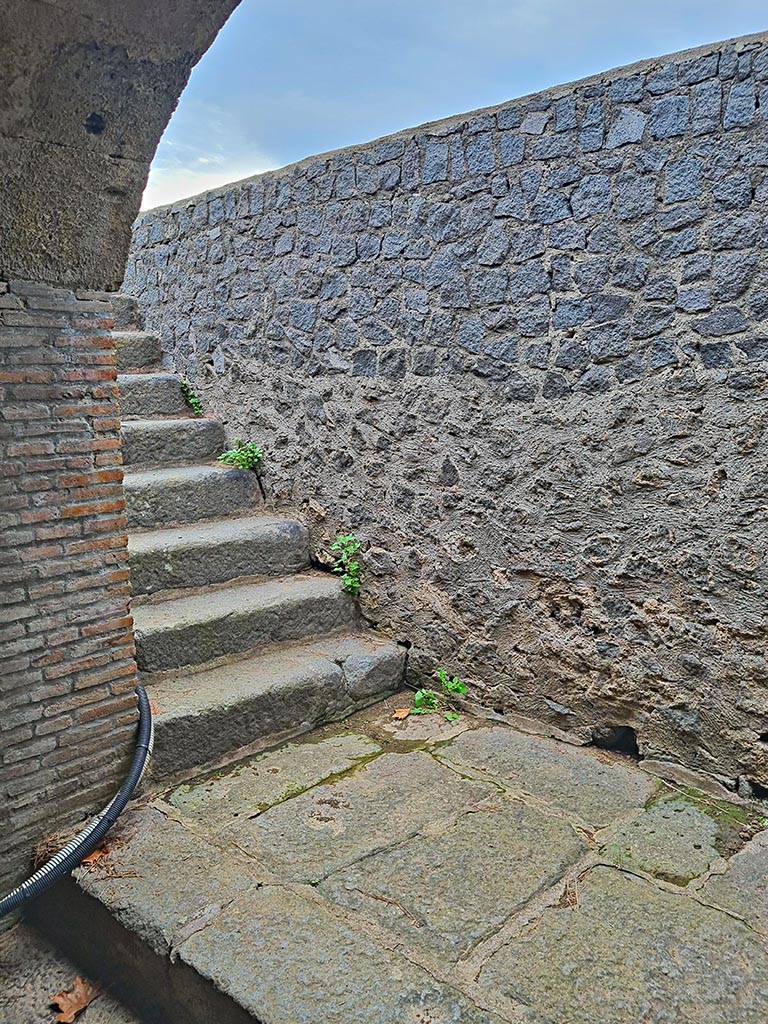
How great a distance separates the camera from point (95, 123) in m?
2.60

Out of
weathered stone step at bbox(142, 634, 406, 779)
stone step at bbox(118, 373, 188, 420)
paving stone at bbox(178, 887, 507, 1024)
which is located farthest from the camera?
stone step at bbox(118, 373, 188, 420)

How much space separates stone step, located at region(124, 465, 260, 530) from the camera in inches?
176

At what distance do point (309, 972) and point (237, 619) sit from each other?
76.0 inches

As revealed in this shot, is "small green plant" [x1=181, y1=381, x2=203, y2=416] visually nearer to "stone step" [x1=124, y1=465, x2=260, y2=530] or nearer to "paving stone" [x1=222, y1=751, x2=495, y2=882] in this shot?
"stone step" [x1=124, y1=465, x2=260, y2=530]

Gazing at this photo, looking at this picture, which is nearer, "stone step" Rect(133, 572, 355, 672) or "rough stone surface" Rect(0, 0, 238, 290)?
"rough stone surface" Rect(0, 0, 238, 290)

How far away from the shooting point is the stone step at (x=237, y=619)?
3711 millimetres

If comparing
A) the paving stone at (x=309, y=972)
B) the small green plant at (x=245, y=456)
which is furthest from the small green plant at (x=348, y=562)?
the paving stone at (x=309, y=972)

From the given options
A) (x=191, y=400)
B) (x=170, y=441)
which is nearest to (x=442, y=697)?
(x=170, y=441)

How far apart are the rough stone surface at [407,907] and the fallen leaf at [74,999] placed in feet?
0.24

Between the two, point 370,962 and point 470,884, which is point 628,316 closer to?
point 470,884

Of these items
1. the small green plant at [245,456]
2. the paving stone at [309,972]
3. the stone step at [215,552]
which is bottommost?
the paving stone at [309,972]

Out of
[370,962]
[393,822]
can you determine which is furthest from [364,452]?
[370,962]

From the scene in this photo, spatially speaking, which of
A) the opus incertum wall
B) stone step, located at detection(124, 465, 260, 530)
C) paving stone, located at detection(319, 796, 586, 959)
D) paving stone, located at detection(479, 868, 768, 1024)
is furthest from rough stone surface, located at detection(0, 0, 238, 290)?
paving stone, located at detection(479, 868, 768, 1024)

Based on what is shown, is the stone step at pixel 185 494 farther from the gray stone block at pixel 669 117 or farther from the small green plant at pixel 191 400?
the gray stone block at pixel 669 117
